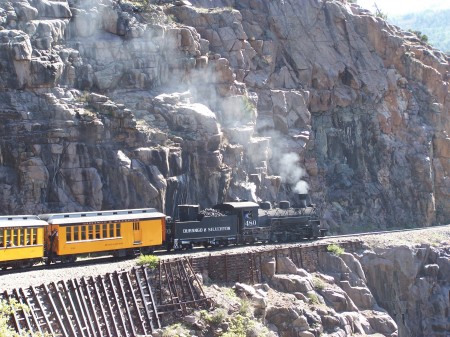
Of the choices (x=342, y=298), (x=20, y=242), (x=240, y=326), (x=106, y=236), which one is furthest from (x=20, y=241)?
(x=342, y=298)

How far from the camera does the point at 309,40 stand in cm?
6331

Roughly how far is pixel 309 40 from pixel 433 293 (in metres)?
29.1

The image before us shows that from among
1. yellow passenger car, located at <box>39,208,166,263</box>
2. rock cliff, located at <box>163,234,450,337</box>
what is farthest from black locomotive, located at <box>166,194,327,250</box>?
rock cliff, located at <box>163,234,450,337</box>

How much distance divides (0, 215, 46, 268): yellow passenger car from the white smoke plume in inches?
1106

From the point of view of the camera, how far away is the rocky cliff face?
41.0 meters

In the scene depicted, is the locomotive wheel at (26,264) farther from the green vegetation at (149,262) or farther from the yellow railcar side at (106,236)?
the green vegetation at (149,262)

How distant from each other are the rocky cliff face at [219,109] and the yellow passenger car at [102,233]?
26.0ft

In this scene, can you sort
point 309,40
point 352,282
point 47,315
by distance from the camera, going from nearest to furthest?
point 47,315 → point 352,282 → point 309,40

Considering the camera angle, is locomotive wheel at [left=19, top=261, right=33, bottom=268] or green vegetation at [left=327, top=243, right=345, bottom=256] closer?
locomotive wheel at [left=19, top=261, right=33, bottom=268]

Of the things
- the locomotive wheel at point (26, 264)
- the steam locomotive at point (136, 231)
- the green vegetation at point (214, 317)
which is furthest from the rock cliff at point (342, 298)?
the locomotive wheel at point (26, 264)

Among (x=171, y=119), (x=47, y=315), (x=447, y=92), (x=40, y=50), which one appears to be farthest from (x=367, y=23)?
(x=47, y=315)

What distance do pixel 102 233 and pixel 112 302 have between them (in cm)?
616

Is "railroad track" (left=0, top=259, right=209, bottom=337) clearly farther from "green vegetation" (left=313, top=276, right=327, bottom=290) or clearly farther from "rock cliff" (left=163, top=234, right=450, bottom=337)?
"green vegetation" (left=313, top=276, right=327, bottom=290)

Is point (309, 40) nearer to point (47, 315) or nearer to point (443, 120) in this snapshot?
point (443, 120)
